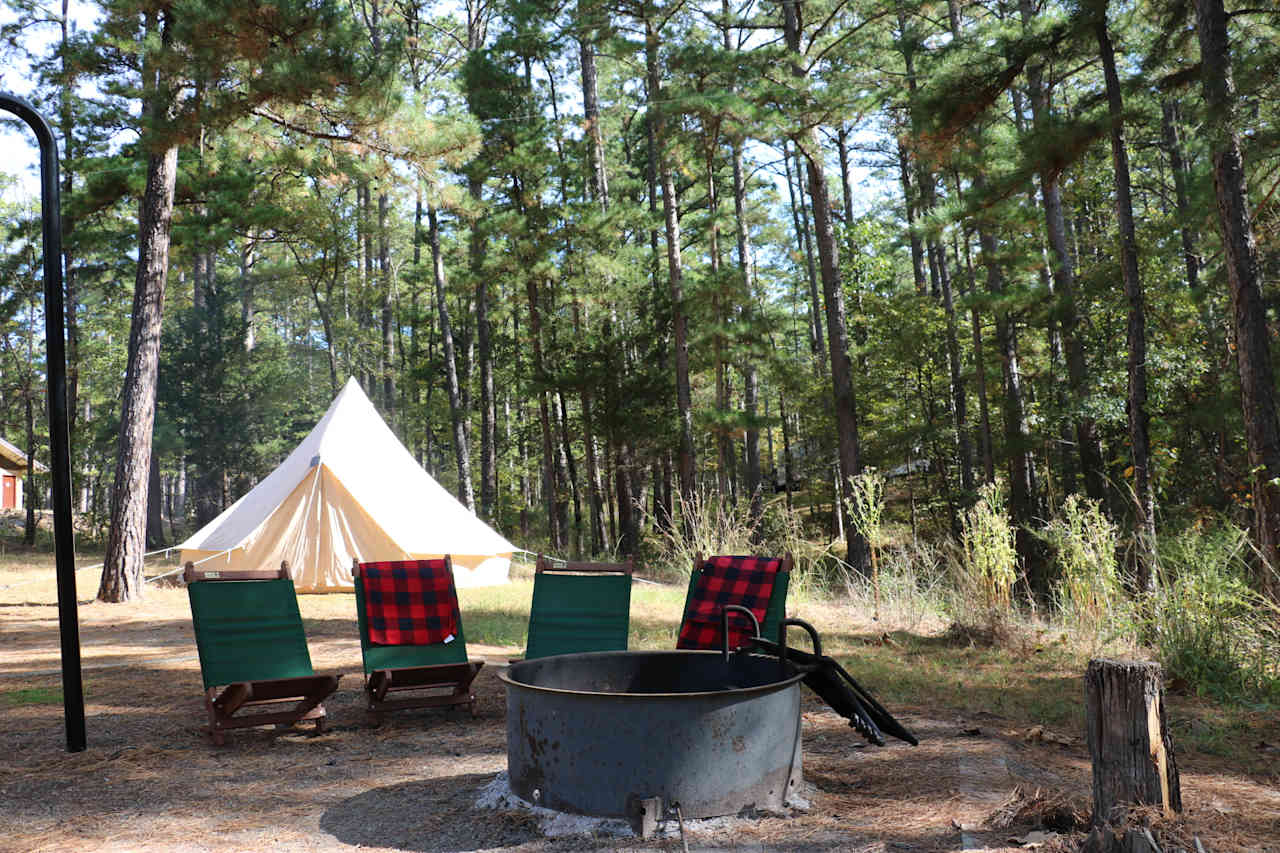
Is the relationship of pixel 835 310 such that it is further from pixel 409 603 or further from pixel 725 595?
pixel 409 603

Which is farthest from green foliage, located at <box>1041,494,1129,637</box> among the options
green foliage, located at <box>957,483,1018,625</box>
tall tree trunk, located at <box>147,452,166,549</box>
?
tall tree trunk, located at <box>147,452,166,549</box>

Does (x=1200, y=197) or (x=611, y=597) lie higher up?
(x=1200, y=197)

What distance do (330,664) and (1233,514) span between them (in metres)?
7.47

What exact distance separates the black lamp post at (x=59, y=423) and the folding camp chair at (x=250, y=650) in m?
0.46

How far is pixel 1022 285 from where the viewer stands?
443 inches

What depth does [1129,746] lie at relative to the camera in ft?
7.80

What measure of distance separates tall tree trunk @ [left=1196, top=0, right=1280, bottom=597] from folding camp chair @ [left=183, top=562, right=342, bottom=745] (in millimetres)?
5346

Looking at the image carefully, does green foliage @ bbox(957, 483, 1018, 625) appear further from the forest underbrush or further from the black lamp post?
the black lamp post

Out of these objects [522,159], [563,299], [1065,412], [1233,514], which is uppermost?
[522,159]

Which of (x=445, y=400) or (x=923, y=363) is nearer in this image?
(x=923, y=363)

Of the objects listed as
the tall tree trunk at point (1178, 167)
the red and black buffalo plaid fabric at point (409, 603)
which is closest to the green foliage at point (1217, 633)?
the red and black buffalo plaid fabric at point (409, 603)

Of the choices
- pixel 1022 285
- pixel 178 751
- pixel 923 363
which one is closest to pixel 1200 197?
pixel 1022 285

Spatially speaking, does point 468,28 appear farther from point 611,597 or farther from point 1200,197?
point 611,597

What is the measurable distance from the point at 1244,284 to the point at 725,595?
3.90m
